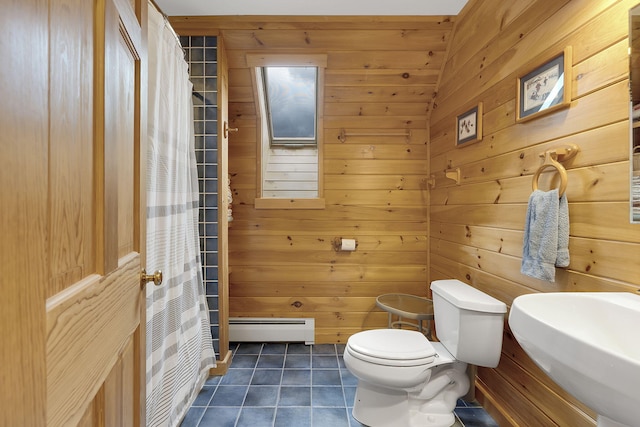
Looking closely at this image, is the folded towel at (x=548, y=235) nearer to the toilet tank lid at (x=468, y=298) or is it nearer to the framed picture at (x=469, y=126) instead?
the toilet tank lid at (x=468, y=298)

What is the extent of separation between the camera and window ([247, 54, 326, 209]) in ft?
8.36

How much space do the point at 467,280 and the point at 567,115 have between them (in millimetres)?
1083

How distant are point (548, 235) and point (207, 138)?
194 centimetres

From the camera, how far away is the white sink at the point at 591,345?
578 mm

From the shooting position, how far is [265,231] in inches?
101

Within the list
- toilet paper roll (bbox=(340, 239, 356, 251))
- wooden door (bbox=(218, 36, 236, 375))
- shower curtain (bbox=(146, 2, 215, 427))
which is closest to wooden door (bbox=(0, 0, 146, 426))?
shower curtain (bbox=(146, 2, 215, 427))

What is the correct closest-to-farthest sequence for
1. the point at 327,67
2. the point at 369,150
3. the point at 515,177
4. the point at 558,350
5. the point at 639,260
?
1. the point at 558,350
2. the point at 639,260
3. the point at 515,177
4. the point at 327,67
5. the point at 369,150

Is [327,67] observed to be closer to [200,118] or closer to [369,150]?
[369,150]

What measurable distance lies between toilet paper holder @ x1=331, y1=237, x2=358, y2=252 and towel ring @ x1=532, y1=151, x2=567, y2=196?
1.43 m

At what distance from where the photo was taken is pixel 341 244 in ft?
8.38

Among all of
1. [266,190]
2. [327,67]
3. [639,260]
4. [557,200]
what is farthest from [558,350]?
[266,190]

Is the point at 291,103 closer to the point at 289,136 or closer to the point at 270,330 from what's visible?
the point at 289,136

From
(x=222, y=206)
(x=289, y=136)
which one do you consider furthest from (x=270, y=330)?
(x=289, y=136)

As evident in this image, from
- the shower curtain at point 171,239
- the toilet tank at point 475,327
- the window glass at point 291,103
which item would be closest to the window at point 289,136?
the window glass at point 291,103
